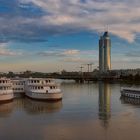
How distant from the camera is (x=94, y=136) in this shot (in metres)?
36.8

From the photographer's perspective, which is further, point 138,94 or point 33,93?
point 138,94

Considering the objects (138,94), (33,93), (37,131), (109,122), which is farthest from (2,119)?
(138,94)

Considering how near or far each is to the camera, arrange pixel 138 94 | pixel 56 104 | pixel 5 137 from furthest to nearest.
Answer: pixel 138 94, pixel 56 104, pixel 5 137

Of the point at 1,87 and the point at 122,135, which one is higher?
A: the point at 1,87

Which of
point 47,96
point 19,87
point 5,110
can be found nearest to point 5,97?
point 47,96

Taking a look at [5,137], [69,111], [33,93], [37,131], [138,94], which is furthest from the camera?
[138,94]

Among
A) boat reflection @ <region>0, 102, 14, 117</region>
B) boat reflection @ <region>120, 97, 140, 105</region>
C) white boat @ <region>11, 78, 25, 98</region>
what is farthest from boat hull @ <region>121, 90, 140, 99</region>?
boat reflection @ <region>0, 102, 14, 117</region>

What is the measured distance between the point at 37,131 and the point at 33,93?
34.9 meters

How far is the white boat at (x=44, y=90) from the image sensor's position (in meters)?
71.0

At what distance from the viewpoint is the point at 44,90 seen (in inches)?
2859

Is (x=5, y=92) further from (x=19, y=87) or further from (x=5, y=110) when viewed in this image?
(x=19, y=87)

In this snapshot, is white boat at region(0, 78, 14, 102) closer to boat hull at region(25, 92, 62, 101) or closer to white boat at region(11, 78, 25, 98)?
boat hull at region(25, 92, 62, 101)

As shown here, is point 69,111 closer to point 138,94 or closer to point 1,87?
point 1,87

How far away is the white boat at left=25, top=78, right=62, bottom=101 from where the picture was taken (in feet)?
233
